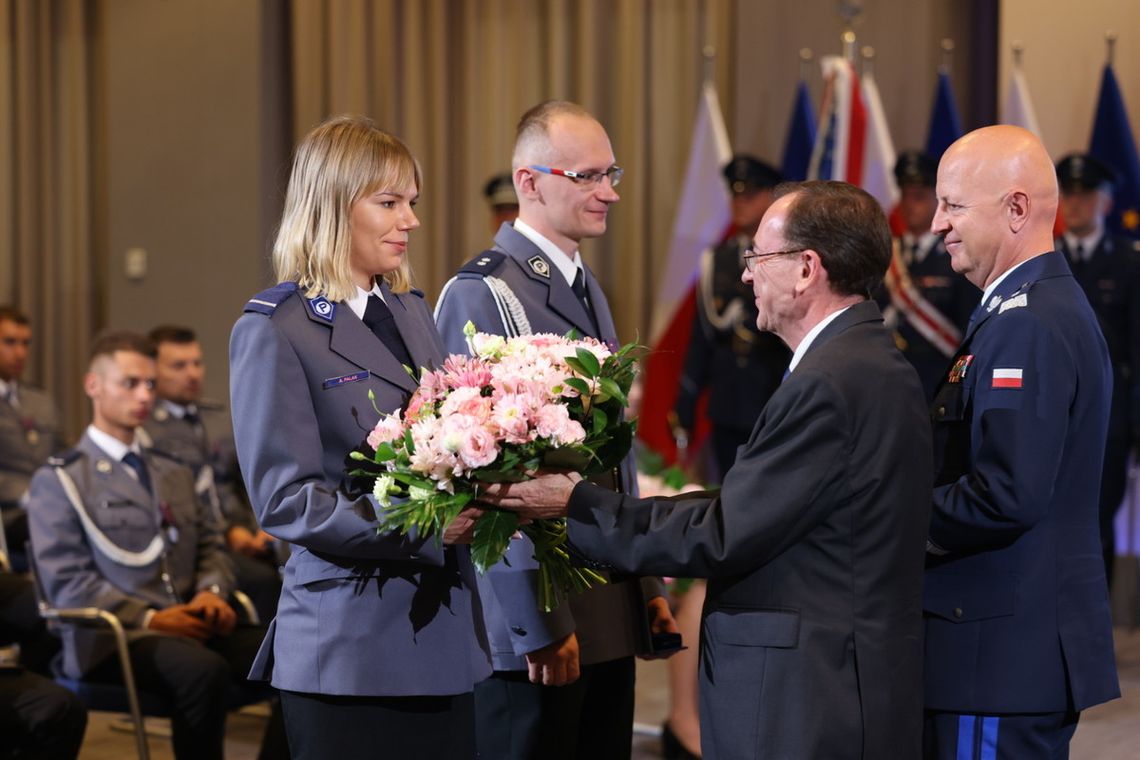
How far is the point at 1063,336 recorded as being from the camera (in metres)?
2.30

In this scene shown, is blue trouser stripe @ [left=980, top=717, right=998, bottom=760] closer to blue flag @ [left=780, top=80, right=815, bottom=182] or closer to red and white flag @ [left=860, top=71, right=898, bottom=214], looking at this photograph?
red and white flag @ [left=860, top=71, right=898, bottom=214]

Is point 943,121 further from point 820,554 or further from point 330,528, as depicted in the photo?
point 330,528

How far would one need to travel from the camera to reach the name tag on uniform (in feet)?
6.84

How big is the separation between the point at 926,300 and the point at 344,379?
3.97 m

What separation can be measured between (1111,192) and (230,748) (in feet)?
14.1

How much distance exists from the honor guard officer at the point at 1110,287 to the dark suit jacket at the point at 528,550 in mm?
3398

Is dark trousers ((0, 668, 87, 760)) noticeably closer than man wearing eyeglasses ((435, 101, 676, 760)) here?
No

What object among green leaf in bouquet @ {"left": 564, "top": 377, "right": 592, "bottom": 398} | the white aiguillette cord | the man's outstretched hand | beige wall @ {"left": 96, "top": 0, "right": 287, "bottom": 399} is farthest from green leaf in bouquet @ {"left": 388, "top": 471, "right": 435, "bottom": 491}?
beige wall @ {"left": 96, "top": 0, "right": 287, "bottom": 399}

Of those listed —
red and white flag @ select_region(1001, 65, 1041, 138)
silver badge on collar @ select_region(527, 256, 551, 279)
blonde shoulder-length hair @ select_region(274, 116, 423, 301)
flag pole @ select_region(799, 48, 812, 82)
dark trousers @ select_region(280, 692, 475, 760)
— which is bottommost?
dark trousers @ select_region(280, 692, 475, 760)

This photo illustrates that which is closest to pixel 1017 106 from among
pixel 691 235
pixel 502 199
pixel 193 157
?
pixel 691 235

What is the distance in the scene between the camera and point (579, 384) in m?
2.08

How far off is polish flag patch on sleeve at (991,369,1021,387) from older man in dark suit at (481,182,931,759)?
1.02 ft

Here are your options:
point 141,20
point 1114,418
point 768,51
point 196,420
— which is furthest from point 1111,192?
point 141,20

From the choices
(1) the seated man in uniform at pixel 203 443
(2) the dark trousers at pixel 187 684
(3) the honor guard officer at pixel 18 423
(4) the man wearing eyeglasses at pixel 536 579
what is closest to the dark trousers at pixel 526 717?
(4) the man wearing eyeglasses at pixel 536 579
